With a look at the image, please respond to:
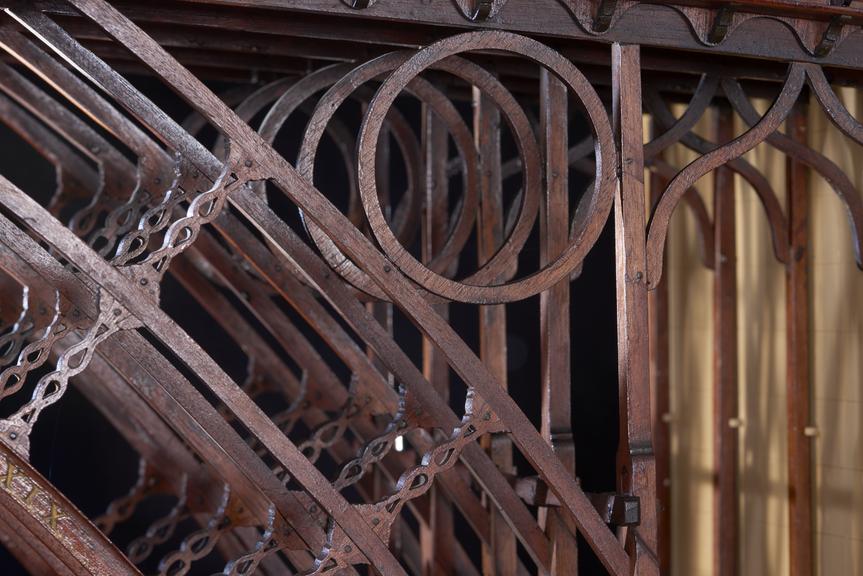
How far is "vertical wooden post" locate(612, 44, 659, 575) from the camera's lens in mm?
3646

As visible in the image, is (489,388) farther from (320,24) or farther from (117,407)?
(117,407)

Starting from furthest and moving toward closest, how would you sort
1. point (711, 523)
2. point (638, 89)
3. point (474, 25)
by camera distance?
point (711, 523), point (638, 89), point (474, 25)

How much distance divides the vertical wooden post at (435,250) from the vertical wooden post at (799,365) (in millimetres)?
1719

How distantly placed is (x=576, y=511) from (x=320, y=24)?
6.13 feet

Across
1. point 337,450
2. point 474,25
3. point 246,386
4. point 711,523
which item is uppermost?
point 474,25

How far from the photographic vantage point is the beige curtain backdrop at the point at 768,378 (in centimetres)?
525

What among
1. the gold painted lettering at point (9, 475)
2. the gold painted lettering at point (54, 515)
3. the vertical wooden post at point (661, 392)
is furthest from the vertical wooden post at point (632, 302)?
the vertical wooden post at point (661, 392)

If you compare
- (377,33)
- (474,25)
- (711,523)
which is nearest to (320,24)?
(377,33)

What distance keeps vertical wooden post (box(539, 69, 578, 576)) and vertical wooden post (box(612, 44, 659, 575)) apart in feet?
1.25

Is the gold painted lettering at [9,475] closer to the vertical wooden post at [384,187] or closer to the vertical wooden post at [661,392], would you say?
the vertical wooden post at [384,187]

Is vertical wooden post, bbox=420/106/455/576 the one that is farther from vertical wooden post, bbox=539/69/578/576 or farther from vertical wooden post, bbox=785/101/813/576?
vertical wooden post, bbox=785/101/813/576

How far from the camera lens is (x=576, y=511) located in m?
3.55

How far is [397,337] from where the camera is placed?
6.61 metres

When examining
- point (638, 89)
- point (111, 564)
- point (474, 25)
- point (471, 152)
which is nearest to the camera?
point (111, 564)
